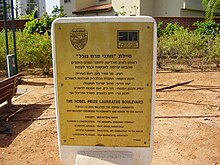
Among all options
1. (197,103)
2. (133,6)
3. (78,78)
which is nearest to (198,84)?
(197,103)

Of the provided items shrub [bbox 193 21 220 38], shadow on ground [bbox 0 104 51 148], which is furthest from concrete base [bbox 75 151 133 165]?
shrub [bbox 193 21 220 38]

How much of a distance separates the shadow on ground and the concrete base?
2.17 m

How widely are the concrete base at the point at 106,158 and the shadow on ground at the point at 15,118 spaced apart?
217 cm

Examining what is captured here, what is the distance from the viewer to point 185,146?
4094mm

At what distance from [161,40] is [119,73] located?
9.16 metres

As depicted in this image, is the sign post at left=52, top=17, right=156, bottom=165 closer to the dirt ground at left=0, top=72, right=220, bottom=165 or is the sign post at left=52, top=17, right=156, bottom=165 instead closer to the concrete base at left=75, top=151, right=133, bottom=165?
the concrete base at left=75, top=151, right=133, bottom=165

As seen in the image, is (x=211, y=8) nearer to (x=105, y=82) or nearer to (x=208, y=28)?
(x=208, y=28)

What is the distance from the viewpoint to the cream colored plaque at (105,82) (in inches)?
90.2

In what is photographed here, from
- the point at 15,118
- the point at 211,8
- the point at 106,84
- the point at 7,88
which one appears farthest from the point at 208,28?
the point at 106,84

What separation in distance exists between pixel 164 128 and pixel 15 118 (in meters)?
2.76

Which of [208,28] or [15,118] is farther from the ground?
[208,28]

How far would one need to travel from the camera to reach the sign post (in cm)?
229

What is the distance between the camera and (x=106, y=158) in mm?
2420

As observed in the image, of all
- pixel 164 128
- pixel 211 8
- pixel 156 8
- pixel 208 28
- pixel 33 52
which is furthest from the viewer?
pixel 156 8
